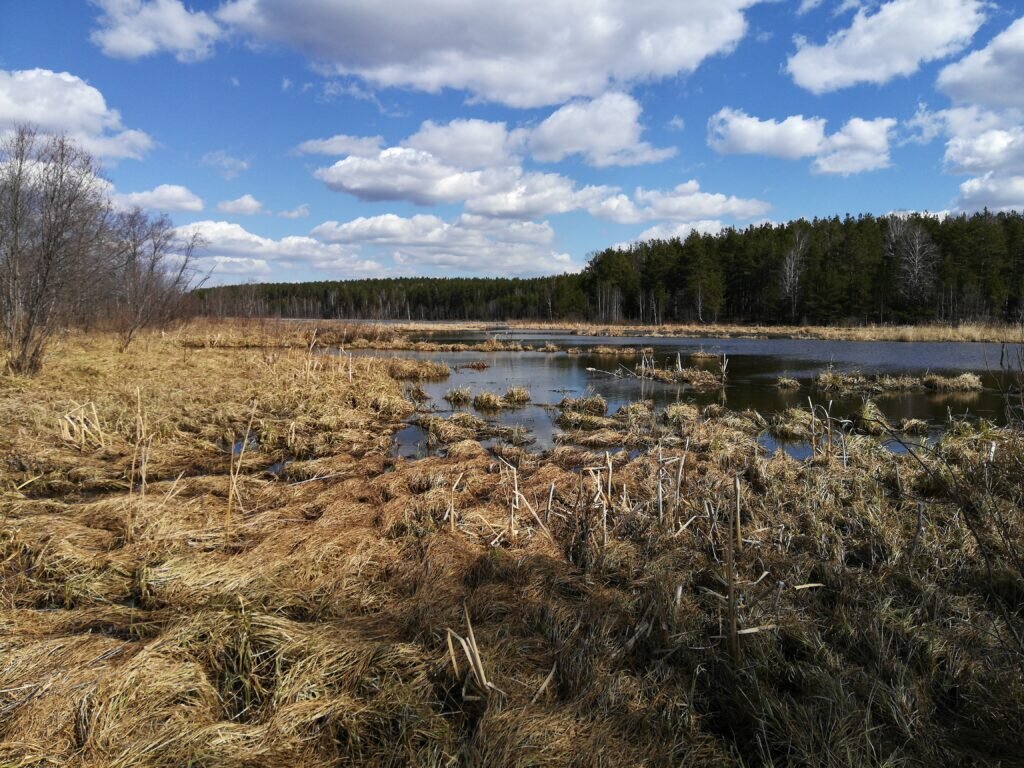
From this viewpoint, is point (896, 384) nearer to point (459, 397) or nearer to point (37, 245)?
point (459, 397)

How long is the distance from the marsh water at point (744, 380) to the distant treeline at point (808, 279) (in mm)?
14546

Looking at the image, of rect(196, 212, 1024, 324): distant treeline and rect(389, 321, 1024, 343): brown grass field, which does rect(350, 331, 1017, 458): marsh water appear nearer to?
rect(389, 321, 1024, 343): brown grass field

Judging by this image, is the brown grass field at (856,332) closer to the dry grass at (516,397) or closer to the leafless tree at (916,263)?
the leafless tree at (916,263)

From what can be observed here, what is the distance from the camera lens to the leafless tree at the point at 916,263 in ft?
183

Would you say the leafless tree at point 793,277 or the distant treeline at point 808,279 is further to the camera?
the leafless tree at point 793,277

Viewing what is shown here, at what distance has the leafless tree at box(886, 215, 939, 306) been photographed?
5581 cm

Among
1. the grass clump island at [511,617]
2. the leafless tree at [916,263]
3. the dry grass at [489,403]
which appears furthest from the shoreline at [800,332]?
the grass clump island at [511,617]

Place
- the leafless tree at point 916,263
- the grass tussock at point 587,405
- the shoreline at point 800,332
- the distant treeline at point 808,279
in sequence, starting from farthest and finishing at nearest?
the leafless tree at point 916,263
the distant treeline at point 808,279
the shoreline at point 800,332
the grass tussock at point 587,405

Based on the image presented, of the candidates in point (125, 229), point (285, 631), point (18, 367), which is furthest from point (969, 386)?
point (125, 229)

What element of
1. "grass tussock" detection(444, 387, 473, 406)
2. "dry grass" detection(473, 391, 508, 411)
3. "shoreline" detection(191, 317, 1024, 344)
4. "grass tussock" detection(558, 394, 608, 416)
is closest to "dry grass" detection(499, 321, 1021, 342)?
"shoreline" detection(191, 317, 1024, 344)

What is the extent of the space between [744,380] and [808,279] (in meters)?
45.3

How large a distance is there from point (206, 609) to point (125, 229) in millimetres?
34056

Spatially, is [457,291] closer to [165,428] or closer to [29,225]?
[29,225]

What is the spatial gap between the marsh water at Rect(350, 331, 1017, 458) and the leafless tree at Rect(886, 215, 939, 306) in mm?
20395
